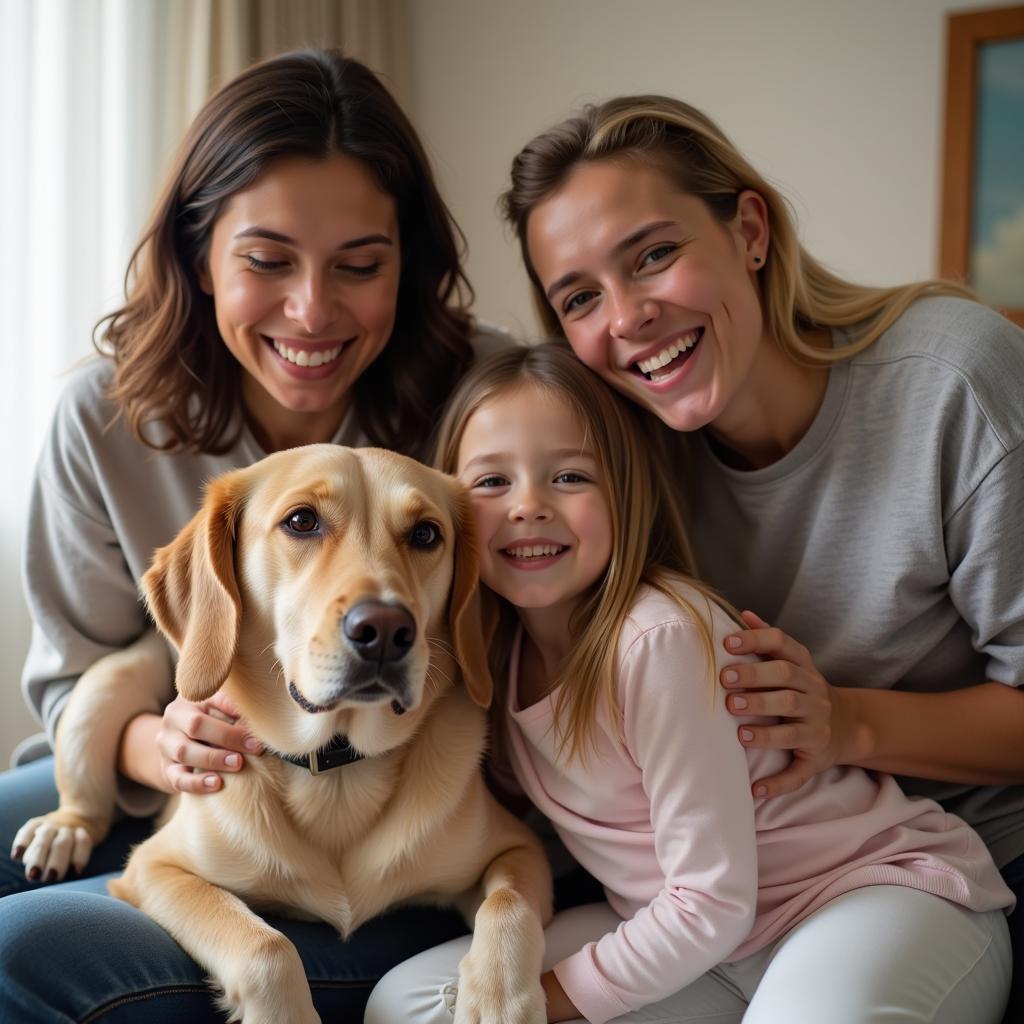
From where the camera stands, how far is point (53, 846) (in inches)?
70.7

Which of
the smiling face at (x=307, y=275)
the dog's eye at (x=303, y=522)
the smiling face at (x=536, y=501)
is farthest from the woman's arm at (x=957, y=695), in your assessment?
the smiling face at (x=307, y=275)

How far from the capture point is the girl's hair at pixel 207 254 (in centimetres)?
186

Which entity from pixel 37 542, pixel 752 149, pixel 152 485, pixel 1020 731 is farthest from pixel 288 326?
pixel 752 149

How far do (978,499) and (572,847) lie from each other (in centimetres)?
81

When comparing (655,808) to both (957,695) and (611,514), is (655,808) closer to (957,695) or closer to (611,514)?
(611,514)

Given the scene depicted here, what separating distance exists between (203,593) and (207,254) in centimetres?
74

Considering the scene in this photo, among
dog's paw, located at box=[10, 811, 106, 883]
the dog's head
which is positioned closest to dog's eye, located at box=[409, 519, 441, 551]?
the dog's head

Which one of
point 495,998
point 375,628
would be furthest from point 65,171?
point 495,998

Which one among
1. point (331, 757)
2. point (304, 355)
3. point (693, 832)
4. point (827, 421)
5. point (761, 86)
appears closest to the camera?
point (693, 832)

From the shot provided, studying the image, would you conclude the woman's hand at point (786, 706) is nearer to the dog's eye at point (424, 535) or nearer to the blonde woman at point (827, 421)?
the blonde woman at point (827, 421)

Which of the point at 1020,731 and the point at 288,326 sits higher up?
the point at 288,326

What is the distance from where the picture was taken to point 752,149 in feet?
13.8

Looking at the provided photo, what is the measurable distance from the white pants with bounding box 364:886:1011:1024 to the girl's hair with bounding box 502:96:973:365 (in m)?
0.88

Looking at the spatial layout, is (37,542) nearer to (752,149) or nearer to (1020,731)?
(1020,731)
